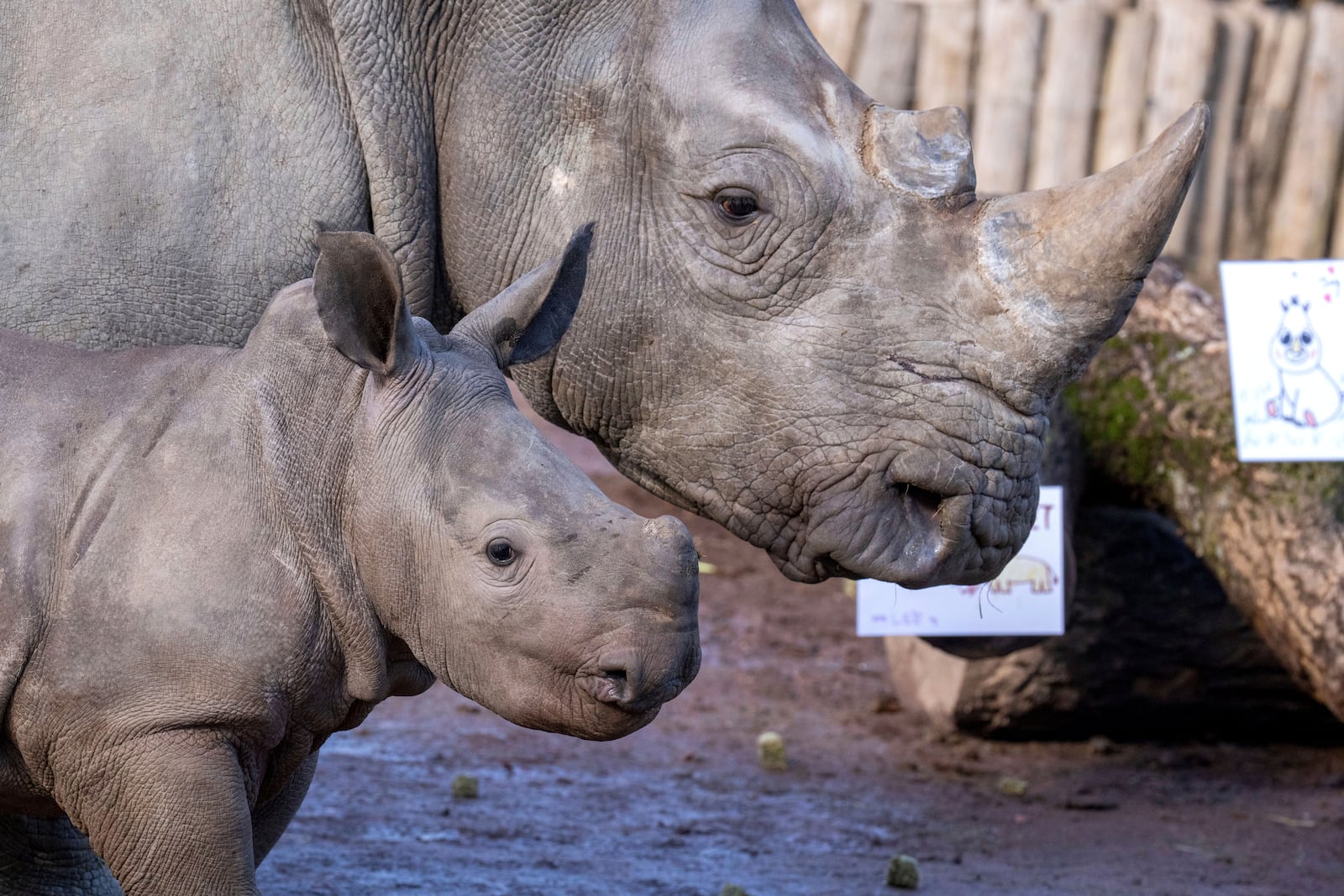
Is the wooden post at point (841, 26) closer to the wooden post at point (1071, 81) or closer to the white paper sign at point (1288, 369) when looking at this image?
the wooden post at point (1071, 81)

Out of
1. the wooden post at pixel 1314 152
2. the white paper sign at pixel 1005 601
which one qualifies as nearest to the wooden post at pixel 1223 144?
the wooden post at pixel 1314 152

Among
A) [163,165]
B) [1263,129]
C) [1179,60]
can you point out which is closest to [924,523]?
[163,165]

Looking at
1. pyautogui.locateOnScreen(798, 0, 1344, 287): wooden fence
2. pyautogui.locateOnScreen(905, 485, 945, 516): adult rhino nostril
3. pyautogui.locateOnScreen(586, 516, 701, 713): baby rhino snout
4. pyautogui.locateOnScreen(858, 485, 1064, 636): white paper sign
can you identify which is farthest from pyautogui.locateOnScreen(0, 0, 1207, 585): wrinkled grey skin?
pyautogui.locateOnScreen(798, 0, 1344, 287): wooden fence

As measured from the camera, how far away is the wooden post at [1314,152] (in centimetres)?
1061

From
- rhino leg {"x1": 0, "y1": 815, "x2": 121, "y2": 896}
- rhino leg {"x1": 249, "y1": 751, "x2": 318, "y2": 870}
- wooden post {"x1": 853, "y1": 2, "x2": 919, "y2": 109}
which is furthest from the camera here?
wooden post {"x1": 853, "y1": 2, "x2": 919, "y2": 109}

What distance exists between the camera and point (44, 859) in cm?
366

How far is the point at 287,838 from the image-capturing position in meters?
5.21

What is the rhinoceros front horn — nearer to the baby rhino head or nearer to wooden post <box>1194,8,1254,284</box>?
the baby rhino head

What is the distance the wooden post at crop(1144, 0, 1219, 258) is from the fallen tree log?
4225 mm

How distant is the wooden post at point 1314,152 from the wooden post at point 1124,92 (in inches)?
40.8

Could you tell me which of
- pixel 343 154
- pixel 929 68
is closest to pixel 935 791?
pixel 343 154

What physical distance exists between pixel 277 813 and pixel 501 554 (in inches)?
35.7

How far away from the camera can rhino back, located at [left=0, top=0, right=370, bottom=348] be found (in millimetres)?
3387

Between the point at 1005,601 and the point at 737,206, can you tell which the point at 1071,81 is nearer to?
the point at 1005,601
